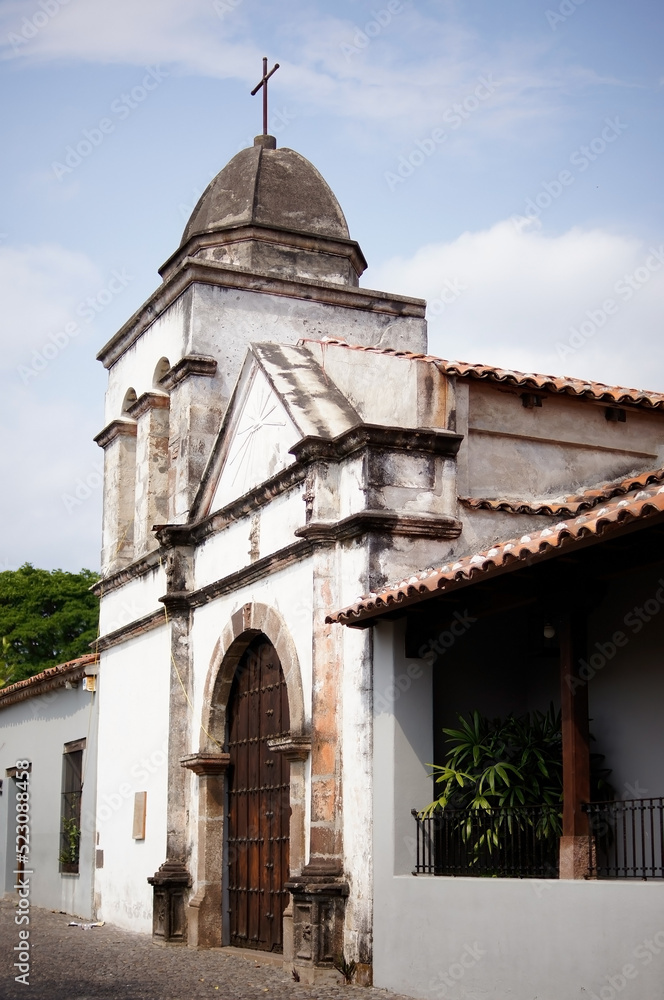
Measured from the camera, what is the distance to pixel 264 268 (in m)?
14.8

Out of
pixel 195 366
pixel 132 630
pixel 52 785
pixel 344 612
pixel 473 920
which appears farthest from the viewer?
pixel 52 785

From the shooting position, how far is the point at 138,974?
1017 centimetres

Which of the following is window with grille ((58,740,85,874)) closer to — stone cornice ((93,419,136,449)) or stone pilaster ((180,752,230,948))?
stone cornice ((93,419,136,449))

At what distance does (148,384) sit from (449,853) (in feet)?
26.1

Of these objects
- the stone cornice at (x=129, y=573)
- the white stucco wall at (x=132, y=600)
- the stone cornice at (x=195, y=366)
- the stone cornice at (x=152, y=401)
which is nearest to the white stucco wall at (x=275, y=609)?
the white stucco wall at (x=132, y=600)

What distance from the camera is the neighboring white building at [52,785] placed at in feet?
54.2

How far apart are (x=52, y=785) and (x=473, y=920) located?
451 inches

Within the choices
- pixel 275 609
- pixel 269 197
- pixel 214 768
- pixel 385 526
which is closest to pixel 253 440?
pixel 275 609

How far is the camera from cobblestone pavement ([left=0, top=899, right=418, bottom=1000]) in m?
8.84

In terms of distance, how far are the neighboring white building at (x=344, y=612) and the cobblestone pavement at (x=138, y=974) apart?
0.32 m

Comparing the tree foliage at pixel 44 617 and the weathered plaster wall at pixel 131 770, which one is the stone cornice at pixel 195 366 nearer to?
the weathered plaster wall at pixel 131 770

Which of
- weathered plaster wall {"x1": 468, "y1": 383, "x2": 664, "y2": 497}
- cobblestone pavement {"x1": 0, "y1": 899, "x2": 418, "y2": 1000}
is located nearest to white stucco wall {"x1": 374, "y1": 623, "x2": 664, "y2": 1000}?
cobblestone pavement {"x1": 0, "y1": 899, "x2": 418, "y2": 1000}

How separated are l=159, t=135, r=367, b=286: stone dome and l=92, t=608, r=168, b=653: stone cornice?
388 centimetres

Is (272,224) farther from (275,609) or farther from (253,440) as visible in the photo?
(275,609)
